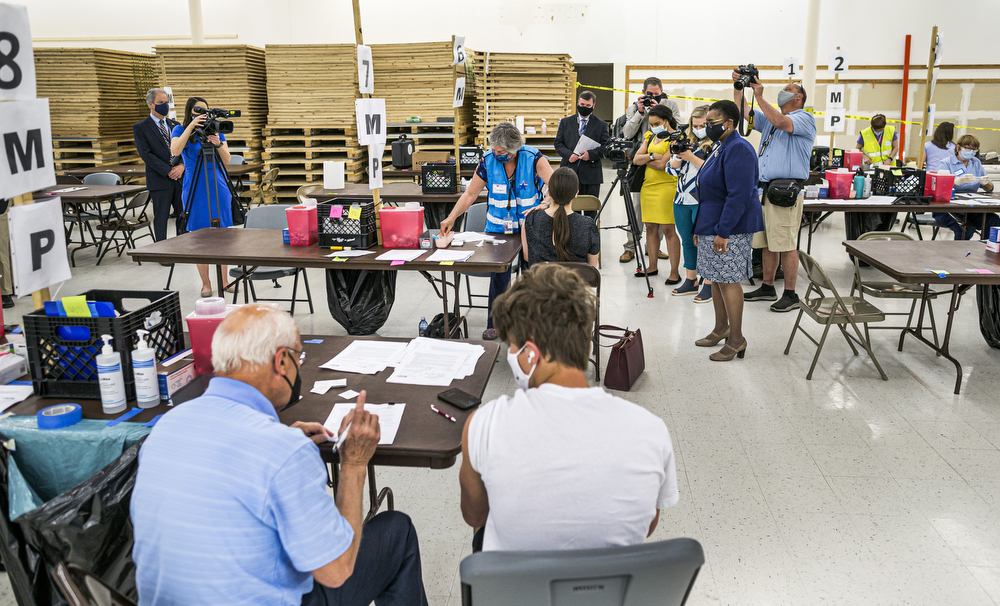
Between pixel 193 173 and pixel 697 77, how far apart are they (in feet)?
32.2

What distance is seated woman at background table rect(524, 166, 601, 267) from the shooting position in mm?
4168

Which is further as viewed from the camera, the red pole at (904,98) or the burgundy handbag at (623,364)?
the red pole at (904,98)

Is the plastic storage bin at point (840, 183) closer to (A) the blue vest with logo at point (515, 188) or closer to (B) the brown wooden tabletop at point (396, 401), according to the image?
(A) the blue vest with logo at point (515, 188)

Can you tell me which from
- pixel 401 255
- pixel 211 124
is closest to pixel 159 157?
pixel 211 124

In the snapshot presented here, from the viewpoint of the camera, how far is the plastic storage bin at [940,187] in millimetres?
6496

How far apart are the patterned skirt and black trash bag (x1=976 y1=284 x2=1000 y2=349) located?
169 centimetres

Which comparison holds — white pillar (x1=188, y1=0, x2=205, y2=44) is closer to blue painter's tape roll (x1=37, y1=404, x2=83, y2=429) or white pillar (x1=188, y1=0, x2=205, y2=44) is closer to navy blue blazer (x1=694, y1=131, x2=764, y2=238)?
navy blue blazer (x1=694, y1=131, x2=764, y2=238)

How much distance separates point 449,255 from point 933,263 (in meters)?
2.90

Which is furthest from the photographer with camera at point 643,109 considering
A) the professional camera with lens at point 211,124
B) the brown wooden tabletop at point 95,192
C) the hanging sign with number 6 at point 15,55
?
the hanging sign with number 6 at point 15,55

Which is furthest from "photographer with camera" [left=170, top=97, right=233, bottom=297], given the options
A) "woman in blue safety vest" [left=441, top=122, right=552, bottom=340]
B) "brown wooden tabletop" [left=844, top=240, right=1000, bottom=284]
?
"brown wooden tabletop" [left=844, top=240, right=1000, bottom=284]

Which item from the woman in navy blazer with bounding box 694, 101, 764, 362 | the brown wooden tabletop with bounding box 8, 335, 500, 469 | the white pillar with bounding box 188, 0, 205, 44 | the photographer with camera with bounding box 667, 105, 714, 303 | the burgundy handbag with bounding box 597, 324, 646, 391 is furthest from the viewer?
the white pillar with bounding box 188, 0, 205, 44

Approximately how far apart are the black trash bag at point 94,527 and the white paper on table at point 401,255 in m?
2.56

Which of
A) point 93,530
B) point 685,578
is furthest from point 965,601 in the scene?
point 93,530

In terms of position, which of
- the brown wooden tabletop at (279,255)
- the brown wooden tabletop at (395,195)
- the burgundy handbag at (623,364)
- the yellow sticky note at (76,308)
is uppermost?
the brown wooden tabletop at (395,195)
